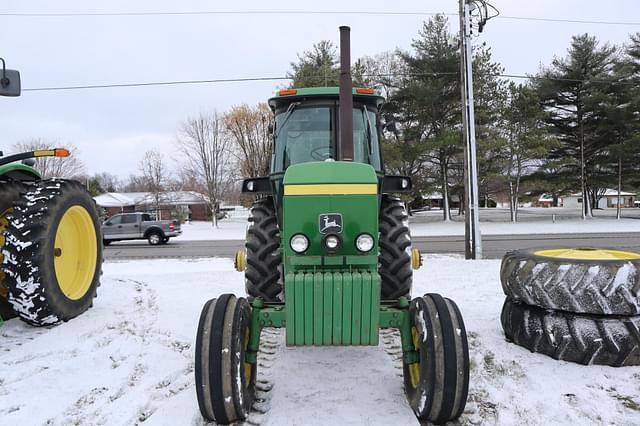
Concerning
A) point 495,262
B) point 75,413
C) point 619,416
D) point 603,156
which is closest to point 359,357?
point 619,416

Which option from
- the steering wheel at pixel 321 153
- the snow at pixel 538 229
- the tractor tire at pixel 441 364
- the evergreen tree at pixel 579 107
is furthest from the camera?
the evergreen tree at pixel 579 107

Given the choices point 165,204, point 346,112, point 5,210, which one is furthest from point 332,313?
point 165,204

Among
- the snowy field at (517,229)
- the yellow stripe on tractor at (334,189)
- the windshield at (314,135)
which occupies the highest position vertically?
the windshield at (314,135)

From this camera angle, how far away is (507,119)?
25.7 m

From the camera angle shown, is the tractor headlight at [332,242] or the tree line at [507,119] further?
the tree line at [507,119]

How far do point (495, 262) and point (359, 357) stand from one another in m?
6.96

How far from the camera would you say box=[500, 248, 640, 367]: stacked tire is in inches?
142

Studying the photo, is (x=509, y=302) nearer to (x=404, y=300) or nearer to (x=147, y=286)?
(x=404, y=300)

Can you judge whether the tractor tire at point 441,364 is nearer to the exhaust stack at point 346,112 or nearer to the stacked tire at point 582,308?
the stacked tire at point 582,308

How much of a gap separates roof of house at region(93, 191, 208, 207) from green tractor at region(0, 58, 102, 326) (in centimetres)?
3588

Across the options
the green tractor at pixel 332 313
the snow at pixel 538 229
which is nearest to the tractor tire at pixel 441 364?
the green tractor at pixel 332 313

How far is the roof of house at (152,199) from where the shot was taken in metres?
43.5

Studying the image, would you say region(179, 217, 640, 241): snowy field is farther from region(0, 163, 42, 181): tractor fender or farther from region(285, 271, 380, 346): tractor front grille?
region(285, 271, 380, 346): tractor front grille

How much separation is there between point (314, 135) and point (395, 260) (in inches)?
62.0
